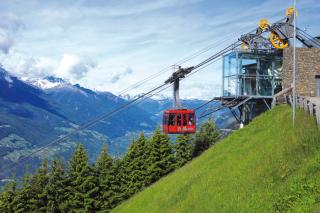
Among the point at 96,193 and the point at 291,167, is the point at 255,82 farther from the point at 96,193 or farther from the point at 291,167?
the point at 96,193

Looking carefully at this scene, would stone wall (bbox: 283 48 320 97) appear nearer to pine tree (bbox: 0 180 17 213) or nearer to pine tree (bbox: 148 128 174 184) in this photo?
pine tree (bbox: 148 128 174 184)

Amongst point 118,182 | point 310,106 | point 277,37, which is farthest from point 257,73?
point 118,182

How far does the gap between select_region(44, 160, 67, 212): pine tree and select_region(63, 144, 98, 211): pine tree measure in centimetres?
86

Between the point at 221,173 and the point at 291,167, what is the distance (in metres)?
5.74

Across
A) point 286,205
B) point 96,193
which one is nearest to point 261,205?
point 286,205

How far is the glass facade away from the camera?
42503 mm

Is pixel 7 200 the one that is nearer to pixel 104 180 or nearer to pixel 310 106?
pixel 104 180

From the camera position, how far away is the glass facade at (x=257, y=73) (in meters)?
42.5

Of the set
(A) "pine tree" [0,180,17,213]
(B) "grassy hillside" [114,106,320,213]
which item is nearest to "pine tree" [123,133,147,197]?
(A) "pine tree" [0,180,17,213]

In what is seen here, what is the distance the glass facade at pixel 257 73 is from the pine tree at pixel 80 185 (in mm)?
23407

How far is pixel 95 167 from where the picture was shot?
55.4 m

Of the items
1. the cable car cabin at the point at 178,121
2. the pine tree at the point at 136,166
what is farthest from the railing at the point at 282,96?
the pine tree at the point at 136,166

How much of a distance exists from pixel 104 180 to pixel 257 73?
26876 mm

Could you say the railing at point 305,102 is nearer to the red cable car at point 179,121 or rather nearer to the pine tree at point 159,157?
the red cable car at point 179,121
